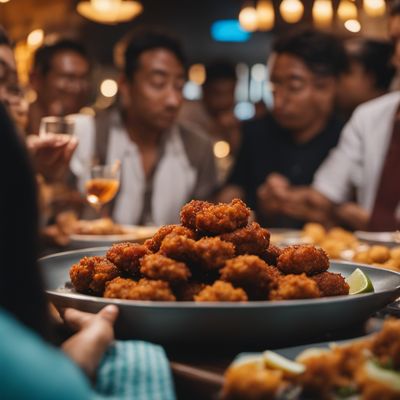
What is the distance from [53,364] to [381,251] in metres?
1.45

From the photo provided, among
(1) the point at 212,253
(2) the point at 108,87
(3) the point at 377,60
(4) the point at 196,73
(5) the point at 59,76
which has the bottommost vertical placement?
(1) the point at 212,253

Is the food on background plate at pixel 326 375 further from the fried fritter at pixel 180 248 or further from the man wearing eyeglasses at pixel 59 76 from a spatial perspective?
the man wearing eyeglasses at pixel 59 76

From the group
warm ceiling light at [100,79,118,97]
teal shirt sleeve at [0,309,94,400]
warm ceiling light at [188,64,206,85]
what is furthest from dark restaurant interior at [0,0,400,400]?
warm ceiling light at [188,64,206,85]

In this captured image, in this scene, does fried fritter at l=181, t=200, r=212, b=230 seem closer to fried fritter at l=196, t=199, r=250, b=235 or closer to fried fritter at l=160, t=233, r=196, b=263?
fried fritter at l=196, t=199, r=250, b=235

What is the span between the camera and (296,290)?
3.68 feet

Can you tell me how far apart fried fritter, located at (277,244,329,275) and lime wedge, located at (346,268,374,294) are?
97mm

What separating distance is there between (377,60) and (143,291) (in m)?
4.18

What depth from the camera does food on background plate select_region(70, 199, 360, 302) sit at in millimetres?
1115

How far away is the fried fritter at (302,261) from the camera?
124cm

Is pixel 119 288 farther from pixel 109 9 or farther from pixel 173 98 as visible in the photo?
pixel 109 9

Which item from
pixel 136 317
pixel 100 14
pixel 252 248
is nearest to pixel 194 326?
pixel 136 317

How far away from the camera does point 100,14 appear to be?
5887 millimetres

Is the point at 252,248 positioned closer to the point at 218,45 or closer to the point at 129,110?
the point at 129,110

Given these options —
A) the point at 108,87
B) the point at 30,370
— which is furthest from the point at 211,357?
the point at 108,87
